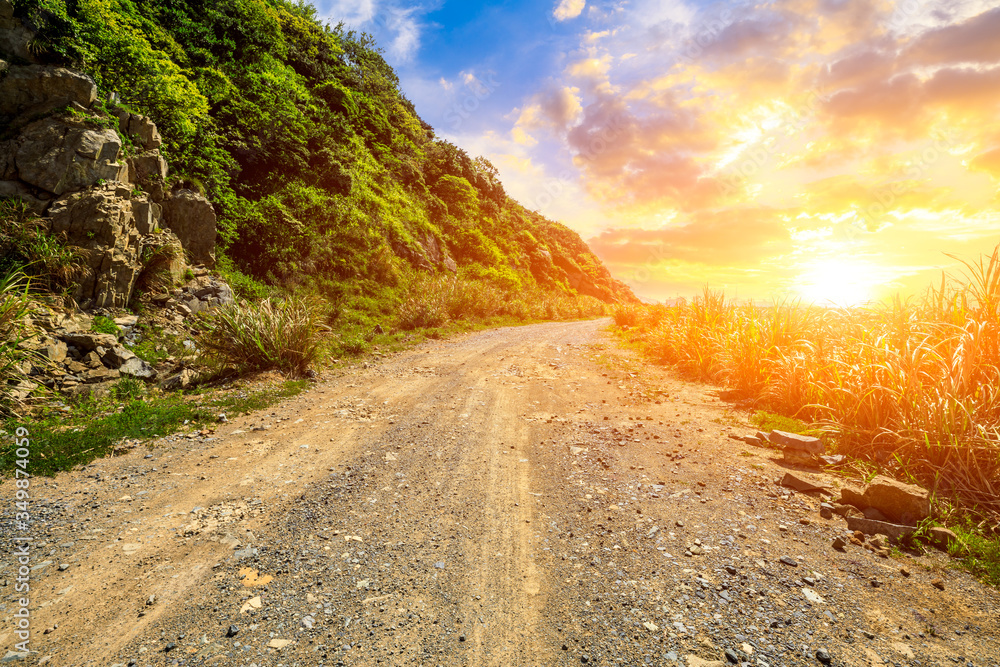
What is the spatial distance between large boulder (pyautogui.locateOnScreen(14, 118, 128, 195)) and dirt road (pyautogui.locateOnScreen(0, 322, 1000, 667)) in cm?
606

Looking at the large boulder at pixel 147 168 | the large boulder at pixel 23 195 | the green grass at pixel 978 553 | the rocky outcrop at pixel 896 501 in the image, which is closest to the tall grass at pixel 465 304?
the large boulder at pixel 147 168

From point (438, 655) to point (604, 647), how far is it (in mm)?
953

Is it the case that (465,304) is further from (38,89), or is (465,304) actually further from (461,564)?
(461,564)

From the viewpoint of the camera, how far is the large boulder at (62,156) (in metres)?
7.09

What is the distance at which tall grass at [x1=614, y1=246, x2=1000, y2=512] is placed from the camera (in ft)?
12.5

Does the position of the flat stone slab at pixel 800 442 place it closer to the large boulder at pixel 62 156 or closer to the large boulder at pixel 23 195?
the large boulder at pixel 62 156

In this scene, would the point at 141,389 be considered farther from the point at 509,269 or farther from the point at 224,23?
the point at 509,269

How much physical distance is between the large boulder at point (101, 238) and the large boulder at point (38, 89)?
174 centimetres

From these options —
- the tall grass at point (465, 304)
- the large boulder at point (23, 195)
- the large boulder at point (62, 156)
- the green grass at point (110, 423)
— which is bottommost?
the green grass at point (110, 423)

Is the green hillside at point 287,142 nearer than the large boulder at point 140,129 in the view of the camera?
No

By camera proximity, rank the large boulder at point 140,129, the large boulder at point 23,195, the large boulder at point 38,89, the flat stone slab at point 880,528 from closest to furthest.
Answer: the flat stone slab at point 880,528
the large boulder at point 23,195
the large boulder at point 38,89
the large boulder at point 140,129

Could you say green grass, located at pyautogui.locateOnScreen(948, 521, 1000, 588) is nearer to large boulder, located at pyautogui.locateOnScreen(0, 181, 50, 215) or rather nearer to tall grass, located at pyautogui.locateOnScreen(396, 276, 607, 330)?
large boulder, located at pyautogui.locateOnScreen(0, 181, 50, 215)

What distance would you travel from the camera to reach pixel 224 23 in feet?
43.5

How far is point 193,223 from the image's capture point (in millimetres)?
9719
